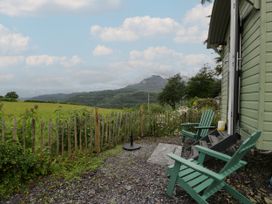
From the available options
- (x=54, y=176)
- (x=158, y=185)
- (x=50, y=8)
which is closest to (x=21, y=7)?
(x=50, y=8)

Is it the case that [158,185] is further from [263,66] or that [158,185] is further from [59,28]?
[59,28]

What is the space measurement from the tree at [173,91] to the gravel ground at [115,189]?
766 inches

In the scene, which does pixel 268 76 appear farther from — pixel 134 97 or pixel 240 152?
pixel 134 97

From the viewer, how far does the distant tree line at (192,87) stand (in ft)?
71.3

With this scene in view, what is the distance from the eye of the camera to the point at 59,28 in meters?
13.0

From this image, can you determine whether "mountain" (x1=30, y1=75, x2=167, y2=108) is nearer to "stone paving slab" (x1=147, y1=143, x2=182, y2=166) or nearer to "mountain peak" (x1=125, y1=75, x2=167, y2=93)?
"mountain peak" (x1=125, y1=75, x2=167, y2=93)

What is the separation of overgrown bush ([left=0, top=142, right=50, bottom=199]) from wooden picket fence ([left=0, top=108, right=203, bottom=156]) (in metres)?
0.17

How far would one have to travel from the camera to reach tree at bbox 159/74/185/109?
76.7 feet

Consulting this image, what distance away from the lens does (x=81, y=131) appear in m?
5.09

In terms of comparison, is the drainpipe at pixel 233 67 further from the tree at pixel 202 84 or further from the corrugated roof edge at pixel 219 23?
the tree at pixel 202 84

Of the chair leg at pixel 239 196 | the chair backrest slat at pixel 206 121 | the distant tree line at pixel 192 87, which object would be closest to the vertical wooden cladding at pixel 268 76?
the chair leg at pixel 239 196

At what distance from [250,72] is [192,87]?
746 inches

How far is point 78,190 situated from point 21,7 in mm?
9491

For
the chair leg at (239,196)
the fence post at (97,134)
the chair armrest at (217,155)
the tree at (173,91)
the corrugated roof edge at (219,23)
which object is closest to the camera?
the chair leg at (239,196)
